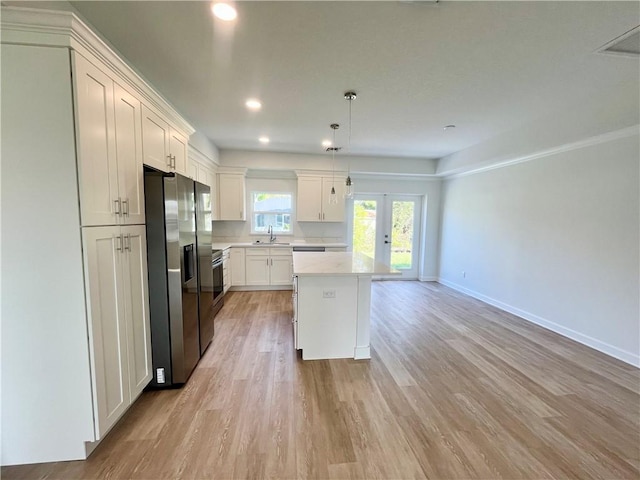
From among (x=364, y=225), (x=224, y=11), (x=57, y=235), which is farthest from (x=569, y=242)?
(x=57, y=235)

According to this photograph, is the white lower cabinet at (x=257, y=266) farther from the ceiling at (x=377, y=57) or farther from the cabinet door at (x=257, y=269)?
the ceiling at (x=377, y=57)

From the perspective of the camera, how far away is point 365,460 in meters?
1.63

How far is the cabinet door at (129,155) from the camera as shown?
69.9 inches

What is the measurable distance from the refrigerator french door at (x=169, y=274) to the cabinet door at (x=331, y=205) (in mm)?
3328

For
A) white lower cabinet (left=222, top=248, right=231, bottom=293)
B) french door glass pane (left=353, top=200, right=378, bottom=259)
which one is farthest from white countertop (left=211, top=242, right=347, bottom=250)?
french door glass pane (left=353, top=200, right=378, bottom=259)

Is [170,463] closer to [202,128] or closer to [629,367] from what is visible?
[202,128]

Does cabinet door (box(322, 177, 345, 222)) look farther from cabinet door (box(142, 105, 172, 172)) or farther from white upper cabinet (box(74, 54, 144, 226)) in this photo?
white upper cabinet (box(74, 54, 144, 226))

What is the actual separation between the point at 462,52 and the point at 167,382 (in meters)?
3.48

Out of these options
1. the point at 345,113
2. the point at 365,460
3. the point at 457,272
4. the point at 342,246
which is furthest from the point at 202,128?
the point at 457,272

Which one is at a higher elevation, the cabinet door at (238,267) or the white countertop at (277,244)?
the white countertop at (277,244)

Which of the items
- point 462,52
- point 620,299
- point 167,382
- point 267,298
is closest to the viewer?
point 462,52

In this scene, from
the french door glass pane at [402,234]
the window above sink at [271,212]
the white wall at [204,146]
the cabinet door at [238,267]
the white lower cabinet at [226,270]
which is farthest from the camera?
the french door glass pane at [402,234]

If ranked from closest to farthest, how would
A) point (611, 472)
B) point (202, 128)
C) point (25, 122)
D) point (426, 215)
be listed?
1. point (25, 122)
2. point (611, 472)
3. point (202, 128)
4. point (426, 215)

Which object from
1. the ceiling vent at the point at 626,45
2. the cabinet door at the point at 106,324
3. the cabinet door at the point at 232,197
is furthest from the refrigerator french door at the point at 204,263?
the ceiling vent at the point at 626,45
